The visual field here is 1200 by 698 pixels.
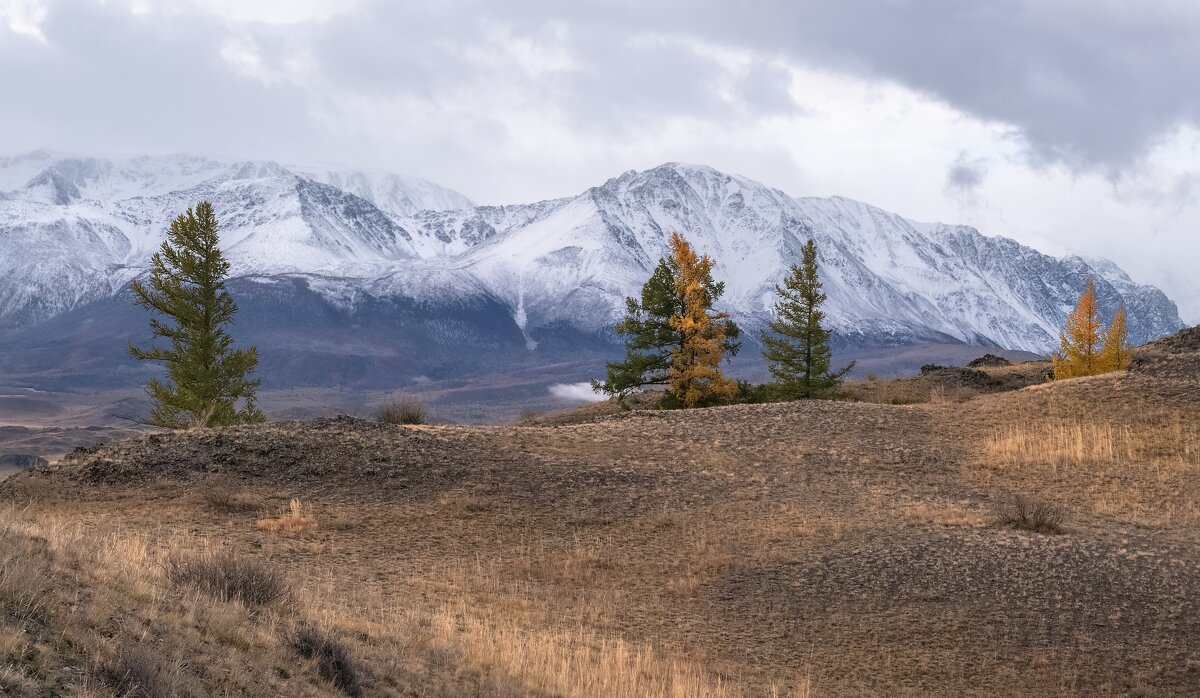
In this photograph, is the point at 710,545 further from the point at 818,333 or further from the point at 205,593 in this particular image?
the point at 818,333

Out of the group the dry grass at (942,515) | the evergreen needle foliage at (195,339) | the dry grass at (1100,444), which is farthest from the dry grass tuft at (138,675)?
the evergreen needle foliage at (195,339)

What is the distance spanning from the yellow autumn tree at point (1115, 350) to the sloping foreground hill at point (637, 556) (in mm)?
15904

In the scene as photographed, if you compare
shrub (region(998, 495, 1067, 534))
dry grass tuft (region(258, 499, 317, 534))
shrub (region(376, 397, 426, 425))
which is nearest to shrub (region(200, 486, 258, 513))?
dry grass tuft (region(258, 499, 317, 534))

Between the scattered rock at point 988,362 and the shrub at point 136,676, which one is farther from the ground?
the scattered rock at point 988,362

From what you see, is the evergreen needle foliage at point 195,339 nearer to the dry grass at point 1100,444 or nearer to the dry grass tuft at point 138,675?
the dry grass at point 1100,444

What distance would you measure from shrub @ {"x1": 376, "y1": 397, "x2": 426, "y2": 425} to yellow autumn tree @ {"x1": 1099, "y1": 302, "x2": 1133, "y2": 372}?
96.8 feet

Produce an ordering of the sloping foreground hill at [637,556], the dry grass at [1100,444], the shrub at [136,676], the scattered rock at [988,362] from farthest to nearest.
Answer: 1. the scattered rock at [988,362]
2. the dry grass at [1100,444]
3. the sloping foreground hill at [637,556]
4. the shrub at [136,676]

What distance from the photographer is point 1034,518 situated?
19.3 metres

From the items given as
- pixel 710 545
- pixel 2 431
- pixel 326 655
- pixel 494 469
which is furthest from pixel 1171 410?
pixel 2 431

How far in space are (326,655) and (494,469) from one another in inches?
529

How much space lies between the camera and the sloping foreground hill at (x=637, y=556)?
10.2 metres

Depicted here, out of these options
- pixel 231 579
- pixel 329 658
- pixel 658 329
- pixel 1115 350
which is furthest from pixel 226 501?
pixel 1115 350

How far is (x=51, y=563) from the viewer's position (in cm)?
1005

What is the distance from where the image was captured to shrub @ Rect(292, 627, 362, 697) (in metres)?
9.84
